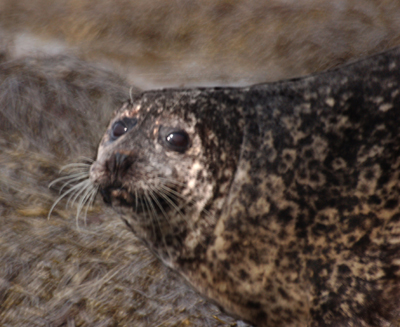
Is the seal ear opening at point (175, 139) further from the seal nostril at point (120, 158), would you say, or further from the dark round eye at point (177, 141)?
the seal nostril at point (120, 158)

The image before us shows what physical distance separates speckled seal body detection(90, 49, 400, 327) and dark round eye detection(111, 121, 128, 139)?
11 millimetres

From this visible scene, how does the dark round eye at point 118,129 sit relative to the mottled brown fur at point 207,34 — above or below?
below

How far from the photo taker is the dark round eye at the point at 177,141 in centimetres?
219

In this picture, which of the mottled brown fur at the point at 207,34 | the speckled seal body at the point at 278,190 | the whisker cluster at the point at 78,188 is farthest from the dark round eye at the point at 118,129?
the mottled brown fur at the point at 207,34

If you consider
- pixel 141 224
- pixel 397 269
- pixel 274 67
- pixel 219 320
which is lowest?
pixel 219 320

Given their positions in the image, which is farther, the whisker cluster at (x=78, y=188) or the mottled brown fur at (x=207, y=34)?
the mottled brown fur at (x=207, y=34)

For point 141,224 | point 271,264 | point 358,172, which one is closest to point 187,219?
point 141,224

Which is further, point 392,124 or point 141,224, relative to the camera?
point 141,224

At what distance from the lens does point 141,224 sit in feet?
7.79

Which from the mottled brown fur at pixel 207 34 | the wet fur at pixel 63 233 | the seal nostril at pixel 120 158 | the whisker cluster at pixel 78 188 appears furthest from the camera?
the mottled brown fur at pixel 207 34

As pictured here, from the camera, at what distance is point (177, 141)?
2193 mm

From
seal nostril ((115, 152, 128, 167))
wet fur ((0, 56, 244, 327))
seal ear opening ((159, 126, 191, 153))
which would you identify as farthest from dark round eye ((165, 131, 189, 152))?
wet fur ((0, 56, 244, 327))

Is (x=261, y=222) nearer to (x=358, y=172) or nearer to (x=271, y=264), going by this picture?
(x=271, y=264)

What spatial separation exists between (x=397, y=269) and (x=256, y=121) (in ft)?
2.92
